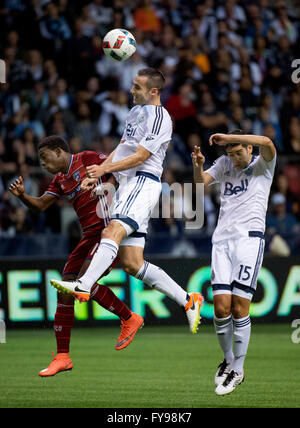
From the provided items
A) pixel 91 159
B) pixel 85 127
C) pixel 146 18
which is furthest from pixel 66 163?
pixel 146 18

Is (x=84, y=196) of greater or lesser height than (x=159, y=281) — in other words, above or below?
above

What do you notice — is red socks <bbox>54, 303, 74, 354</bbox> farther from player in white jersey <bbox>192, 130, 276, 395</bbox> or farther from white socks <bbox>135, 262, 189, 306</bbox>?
player in white jersey <bbox>192, 130, 276, 395</bbox>

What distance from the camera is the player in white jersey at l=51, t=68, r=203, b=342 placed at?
796cm

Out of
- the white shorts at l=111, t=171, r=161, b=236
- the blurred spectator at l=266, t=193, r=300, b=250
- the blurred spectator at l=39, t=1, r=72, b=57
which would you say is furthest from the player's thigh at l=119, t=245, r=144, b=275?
the blurred spectator at l=39, t=1, r=72, b=57

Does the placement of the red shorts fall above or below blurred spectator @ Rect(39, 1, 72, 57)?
below

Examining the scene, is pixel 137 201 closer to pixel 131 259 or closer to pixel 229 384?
pixel 131 259

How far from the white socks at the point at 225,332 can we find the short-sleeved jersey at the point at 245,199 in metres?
0.77

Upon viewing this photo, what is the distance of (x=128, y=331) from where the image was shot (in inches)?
340

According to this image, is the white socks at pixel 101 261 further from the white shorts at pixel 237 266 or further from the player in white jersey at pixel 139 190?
the white shorts at pixel 237 266

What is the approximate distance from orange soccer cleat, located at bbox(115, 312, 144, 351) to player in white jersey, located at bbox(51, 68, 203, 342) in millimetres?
619

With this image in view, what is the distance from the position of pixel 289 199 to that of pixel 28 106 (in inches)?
200

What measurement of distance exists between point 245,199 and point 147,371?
2651 millimetres

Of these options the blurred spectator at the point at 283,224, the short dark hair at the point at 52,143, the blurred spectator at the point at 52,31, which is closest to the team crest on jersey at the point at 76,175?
the short dark hair at the point at 52,143

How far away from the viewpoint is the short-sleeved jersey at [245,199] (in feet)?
27.2
